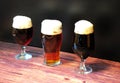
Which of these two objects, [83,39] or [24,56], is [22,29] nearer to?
[24,56]

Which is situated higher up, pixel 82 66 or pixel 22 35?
pixel 22 35

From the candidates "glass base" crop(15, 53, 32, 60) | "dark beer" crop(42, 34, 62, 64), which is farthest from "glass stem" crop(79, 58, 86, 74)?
"glass base" crop(15, 53, 32, 60)

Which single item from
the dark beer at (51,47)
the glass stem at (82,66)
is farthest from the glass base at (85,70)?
the dark beer at (51,47)

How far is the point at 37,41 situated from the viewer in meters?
1.30

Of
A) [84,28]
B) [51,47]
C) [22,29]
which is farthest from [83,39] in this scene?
[22,29]

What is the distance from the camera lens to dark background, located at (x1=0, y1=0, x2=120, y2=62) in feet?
3.57

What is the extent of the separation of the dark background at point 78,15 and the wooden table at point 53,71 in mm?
71

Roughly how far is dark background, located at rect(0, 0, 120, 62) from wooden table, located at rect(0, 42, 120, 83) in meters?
0.07

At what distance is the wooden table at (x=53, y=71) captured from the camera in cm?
92

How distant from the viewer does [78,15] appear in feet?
3.77

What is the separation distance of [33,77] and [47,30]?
0.63ft

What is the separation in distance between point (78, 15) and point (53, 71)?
0.30m

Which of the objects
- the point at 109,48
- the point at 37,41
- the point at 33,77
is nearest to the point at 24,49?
the point at 37,41

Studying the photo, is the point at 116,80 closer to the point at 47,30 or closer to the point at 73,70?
the point at 73,70
